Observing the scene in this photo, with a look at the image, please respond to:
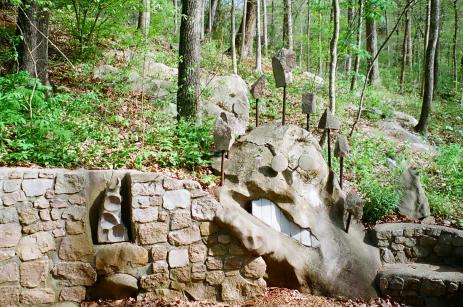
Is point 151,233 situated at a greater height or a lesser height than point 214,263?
greater

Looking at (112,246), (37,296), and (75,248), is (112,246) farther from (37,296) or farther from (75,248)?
(37,296)

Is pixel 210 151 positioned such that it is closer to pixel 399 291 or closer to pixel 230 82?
pixel 399 291

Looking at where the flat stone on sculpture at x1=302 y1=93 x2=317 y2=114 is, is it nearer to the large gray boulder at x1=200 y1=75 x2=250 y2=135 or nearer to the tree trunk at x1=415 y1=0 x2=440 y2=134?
the large gray boulder at x1=200 y1=75 x2=250 y2=135

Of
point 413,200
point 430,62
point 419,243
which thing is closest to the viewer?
point 419,243

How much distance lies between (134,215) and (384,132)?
27.5ft

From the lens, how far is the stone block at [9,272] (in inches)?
164

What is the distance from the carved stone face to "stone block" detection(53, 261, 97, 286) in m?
1.78

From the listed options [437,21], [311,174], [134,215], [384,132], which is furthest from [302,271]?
[437,21]

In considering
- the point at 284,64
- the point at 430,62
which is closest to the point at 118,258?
the point at 284,64

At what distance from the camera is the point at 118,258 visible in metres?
4.55

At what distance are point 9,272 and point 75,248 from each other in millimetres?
748

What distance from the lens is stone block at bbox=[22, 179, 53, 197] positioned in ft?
14.1

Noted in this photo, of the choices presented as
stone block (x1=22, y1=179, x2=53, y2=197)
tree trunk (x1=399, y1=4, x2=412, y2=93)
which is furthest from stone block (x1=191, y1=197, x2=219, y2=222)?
tree trunk (x1=399, y1=4, x2=412, y2=93)

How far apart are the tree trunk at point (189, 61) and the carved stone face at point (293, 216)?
1.70 meters
